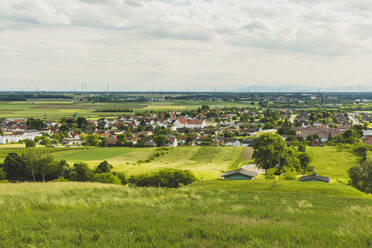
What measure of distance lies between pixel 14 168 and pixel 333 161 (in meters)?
45.3

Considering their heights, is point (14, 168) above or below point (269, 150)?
below

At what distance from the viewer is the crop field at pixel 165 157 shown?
168 ft

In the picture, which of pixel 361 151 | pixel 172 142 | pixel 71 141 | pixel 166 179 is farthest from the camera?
pixel 71 141

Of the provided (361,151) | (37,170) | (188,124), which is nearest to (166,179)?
(37,170)

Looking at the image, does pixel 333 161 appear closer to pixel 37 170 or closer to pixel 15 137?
pixel 37 170

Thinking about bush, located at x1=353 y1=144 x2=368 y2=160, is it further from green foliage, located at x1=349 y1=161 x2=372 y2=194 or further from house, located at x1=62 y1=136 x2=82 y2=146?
house, located at x1=62 y1=136 x2=82 y2=146

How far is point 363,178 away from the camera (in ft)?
92.8

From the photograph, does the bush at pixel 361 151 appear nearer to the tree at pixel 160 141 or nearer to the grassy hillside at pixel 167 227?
the tree at pixel 160 141

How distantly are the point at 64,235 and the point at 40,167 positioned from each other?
34417 millimetres

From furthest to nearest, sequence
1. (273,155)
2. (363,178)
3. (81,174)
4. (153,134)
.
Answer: (153,134), (273,155), (81,174), (363,178)

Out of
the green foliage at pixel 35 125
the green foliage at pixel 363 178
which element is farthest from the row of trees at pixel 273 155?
the green foliage at pixel 35 125

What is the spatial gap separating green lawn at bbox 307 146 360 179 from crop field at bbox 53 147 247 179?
1175 cm

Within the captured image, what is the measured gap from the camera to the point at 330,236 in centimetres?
714

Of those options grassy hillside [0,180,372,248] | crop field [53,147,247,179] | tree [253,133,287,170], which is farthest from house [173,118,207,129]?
grassy hillside [0,180,372,248]
